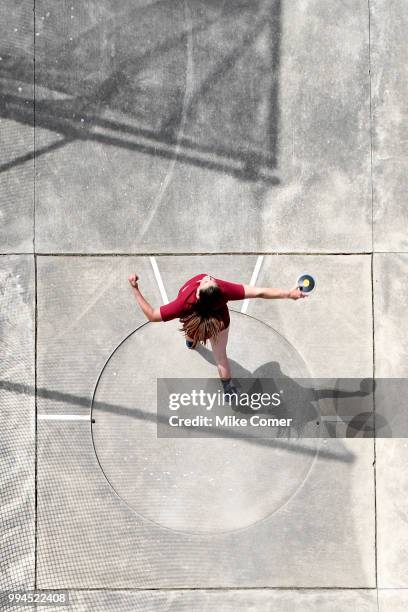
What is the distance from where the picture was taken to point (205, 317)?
6.43m

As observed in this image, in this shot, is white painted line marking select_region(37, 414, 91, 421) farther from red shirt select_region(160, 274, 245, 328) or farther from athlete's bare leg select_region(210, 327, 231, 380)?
red shirt select_region(160, 274, 245, 328)

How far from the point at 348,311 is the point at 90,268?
9.54ft

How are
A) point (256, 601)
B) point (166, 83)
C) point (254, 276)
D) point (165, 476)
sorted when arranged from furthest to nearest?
1. point (166, 83)
2. point (254, 276)
3. point (165, 476)
4. point (256, 601)

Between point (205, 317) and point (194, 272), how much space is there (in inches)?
63.9

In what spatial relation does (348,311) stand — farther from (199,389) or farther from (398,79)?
(398,79)

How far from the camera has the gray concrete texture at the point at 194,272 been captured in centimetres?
777

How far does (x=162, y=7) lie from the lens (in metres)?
8.14

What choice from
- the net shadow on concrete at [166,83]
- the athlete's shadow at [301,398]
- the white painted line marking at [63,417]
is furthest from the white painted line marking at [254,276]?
the white painted line marking at [63,417]

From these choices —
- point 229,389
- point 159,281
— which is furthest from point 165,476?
point 159,281

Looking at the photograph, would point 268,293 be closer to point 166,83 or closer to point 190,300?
point 190,300

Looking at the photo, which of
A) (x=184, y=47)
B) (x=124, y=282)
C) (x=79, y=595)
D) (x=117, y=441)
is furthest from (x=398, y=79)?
(x=79, y=595)

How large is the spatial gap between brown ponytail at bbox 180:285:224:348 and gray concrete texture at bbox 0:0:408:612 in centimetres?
133

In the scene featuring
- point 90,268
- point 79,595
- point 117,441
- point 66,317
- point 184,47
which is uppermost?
point 184,47

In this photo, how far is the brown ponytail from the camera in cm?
620
